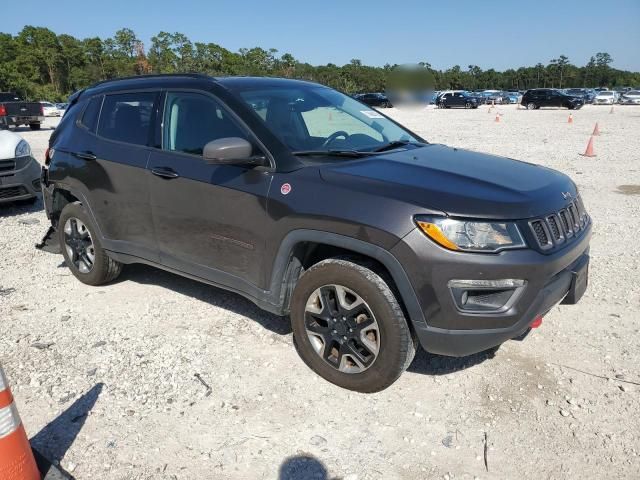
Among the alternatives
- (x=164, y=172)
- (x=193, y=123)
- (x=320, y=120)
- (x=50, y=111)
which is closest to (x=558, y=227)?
(x=320, y=120)

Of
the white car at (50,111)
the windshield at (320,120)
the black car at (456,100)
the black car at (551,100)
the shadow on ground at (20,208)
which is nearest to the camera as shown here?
the windshield at (320,120)

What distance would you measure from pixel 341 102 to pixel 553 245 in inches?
85.4

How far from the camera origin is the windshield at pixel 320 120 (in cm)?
359

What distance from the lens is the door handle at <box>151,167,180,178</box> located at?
3.75m

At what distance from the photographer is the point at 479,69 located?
111m

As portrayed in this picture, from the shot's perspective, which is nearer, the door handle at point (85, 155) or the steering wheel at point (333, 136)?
the steering wheel at point (333, 136)

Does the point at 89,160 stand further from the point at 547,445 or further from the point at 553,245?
the point at 547,445

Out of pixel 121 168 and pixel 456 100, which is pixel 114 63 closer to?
pixel 456 100

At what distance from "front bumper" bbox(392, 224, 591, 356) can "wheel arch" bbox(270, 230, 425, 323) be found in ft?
0.15

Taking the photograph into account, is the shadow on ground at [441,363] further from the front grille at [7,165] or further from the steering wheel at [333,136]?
the front grille at [7,165]

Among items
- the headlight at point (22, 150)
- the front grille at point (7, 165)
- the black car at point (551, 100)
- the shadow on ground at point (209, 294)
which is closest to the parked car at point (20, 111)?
the headlight at point (22, 150)

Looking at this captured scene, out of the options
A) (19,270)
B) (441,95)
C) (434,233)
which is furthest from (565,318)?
(441,95)

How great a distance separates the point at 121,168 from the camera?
4152 mm

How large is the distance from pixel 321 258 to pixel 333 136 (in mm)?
952
